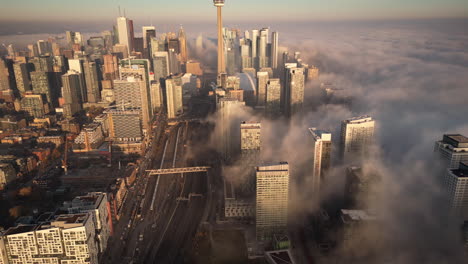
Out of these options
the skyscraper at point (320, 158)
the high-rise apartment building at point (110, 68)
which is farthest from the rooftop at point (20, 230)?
the high-rise apartment building at point (110, 68)

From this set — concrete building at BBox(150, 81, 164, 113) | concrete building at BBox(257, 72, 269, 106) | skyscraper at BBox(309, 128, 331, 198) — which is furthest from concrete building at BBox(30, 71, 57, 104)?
skyscraper at BBox(309, 128, 331, 198)

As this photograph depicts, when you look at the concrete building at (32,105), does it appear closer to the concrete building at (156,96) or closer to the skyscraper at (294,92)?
the concrete building at (156,96)

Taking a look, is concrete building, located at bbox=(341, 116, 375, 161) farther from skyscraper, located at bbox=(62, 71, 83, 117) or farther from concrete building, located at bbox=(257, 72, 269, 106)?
skyscraper, located at bbox=(62, 71, 83, 117)

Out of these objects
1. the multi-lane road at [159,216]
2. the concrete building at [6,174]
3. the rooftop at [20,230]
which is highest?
the rooftop at [20,230]

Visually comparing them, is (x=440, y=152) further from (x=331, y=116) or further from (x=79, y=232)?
(x=79, y=232)

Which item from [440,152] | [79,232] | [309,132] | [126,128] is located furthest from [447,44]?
[126,128]

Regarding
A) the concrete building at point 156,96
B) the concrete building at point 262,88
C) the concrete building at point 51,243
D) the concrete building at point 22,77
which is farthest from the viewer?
the concrete building at point 156,96
